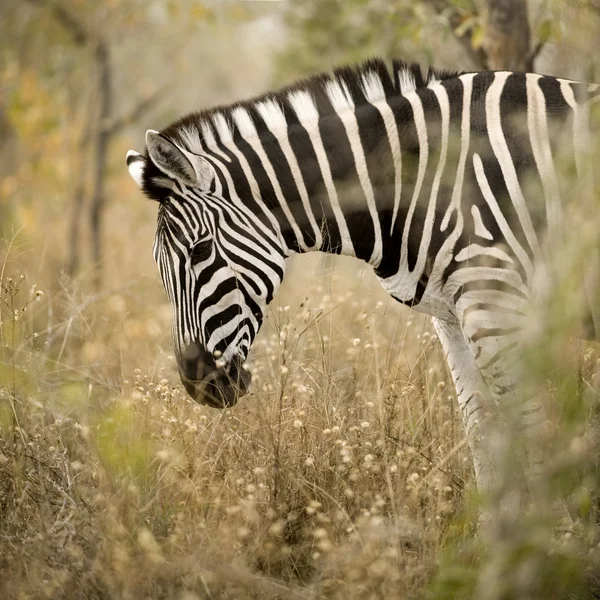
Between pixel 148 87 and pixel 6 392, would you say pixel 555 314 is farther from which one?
pixel 148 87

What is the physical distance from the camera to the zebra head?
372 centimetres

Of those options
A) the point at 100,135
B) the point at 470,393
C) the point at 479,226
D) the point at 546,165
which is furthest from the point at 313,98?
the point at 100,135

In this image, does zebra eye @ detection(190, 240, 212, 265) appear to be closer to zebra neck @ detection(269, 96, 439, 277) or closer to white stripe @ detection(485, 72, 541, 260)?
zebra neck @ detection(269, 96, 439, 277)

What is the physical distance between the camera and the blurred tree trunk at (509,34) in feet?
19.2

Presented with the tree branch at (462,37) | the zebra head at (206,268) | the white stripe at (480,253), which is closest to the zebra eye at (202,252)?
the zebra head at (206,268)

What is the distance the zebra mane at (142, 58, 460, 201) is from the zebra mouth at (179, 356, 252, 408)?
1.14 m

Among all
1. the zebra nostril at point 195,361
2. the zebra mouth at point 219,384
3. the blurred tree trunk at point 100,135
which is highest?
the blurred tree trunk at point 100,135

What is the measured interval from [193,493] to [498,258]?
1.80 m

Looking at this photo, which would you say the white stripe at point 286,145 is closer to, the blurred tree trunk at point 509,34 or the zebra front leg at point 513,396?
the zebra front leg at point 513,396

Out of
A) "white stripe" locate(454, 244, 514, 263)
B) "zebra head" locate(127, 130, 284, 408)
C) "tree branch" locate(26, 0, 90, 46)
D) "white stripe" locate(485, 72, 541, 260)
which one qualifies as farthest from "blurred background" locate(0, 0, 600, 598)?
Answer: "tree branch" locate(26, 0, 90, 46)

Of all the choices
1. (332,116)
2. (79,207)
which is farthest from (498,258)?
(79,207)

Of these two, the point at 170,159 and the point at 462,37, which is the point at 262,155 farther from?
the point at 462,37

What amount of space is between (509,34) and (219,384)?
386 centimetres

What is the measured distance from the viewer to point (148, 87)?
1916cm
